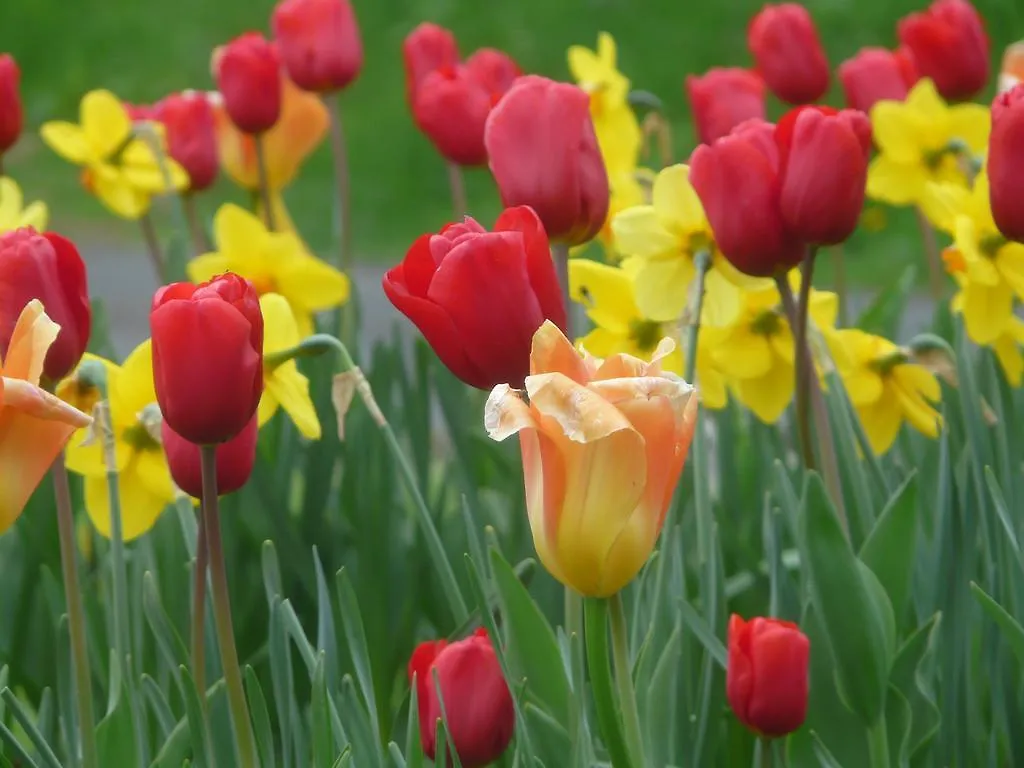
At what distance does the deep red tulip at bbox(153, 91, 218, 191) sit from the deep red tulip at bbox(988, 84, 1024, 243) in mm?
1242

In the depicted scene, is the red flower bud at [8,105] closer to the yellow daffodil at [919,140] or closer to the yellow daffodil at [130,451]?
the yellow daffodil at [130,451]

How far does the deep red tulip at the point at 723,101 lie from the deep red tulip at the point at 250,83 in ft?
1.73

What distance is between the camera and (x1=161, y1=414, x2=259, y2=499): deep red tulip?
0.97 m

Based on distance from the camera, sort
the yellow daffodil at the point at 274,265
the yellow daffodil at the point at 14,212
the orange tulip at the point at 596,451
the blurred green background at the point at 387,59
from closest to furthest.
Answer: the orange tulip at the point at 596,451 → the yellow daffodil at the point at 14,212 → the yellow daffodil at the point at 274,265 → the blurred green background at the point at 387,59

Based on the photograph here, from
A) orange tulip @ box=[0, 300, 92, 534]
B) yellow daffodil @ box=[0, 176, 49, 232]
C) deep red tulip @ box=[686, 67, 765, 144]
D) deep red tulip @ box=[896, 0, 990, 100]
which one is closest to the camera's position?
orange tulip @ box=[0, 300, 92, 534]

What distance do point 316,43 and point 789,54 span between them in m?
0.60

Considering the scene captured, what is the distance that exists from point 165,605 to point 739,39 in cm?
531

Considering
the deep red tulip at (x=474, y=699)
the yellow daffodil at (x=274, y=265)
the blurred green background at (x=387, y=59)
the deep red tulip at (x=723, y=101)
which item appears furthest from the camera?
the blurred green background at (x=387, y=59)

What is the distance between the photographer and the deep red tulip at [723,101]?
68.8 inches

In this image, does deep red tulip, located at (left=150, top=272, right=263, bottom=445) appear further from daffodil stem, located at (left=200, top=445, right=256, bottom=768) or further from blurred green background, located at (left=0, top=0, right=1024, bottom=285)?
blurred green background, located at (left=0, top=0, right=1024, bottom=285)

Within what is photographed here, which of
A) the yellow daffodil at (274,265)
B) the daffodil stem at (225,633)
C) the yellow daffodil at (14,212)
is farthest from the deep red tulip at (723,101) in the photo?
the daffodil stem at (225,633)

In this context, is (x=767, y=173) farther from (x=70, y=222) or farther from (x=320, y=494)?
(x=70, y=222)

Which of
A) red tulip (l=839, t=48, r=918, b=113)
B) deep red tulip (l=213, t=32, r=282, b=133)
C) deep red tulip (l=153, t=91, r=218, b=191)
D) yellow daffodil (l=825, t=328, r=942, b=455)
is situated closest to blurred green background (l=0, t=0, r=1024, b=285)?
red tulip (l=839, t=48, r=918, b=113)

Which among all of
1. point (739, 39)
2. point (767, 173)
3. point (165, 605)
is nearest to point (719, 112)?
point (767, 173)
